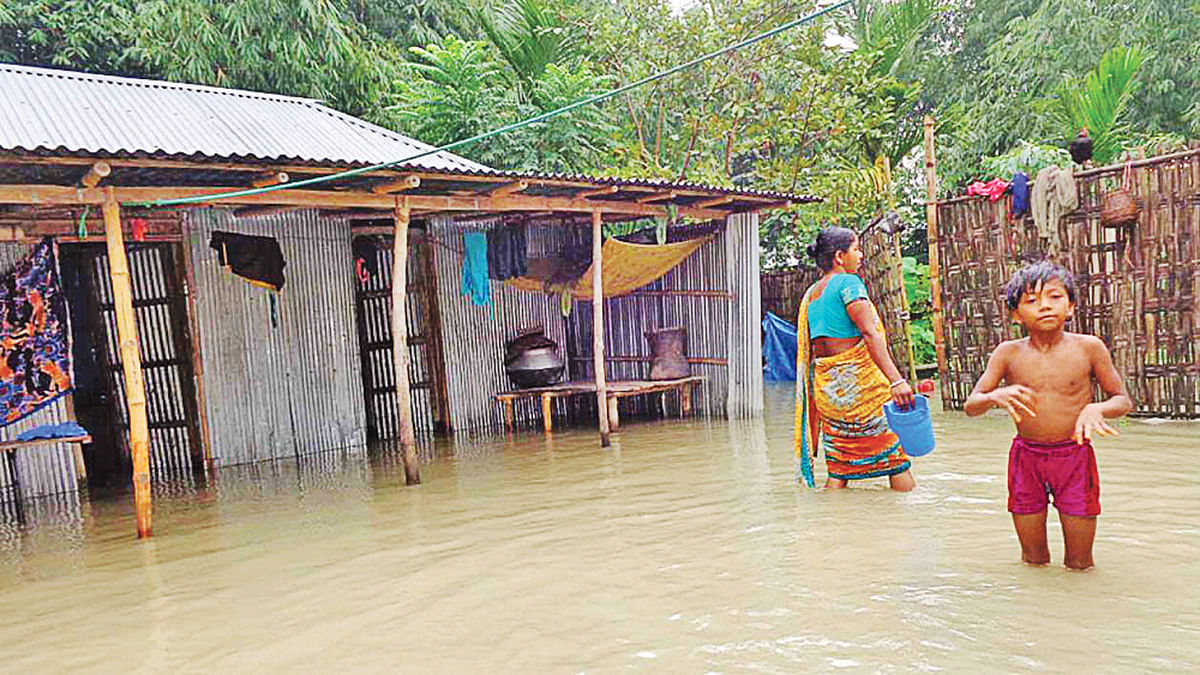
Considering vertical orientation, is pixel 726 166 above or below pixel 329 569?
above

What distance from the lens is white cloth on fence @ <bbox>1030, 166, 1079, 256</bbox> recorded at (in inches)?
289

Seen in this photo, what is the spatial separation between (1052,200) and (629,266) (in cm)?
379

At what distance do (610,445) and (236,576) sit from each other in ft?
13.6

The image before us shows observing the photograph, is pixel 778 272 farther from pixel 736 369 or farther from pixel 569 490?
pixel 569 490

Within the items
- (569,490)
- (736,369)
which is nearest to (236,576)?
(569,490)

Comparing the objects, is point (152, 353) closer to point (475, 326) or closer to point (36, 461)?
point (36, 461)

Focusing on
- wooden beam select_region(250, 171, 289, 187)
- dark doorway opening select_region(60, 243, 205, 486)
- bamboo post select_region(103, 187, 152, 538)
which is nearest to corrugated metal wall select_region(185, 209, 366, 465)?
dark doorway opening select_region(60, 243, 205, 486)

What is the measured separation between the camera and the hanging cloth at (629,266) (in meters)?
9.22

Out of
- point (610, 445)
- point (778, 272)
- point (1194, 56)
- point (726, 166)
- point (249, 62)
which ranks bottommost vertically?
point (610, 445)

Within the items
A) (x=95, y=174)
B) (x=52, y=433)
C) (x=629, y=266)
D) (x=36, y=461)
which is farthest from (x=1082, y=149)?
(x=36, y=461)

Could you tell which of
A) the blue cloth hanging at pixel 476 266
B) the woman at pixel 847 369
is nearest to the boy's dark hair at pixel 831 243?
the woman at pixel 847 369

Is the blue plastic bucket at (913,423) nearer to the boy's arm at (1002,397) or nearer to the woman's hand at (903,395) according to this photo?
the woman's hand at (903,395)

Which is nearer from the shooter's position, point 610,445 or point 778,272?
point 610,445

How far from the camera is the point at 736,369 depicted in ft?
31.8
